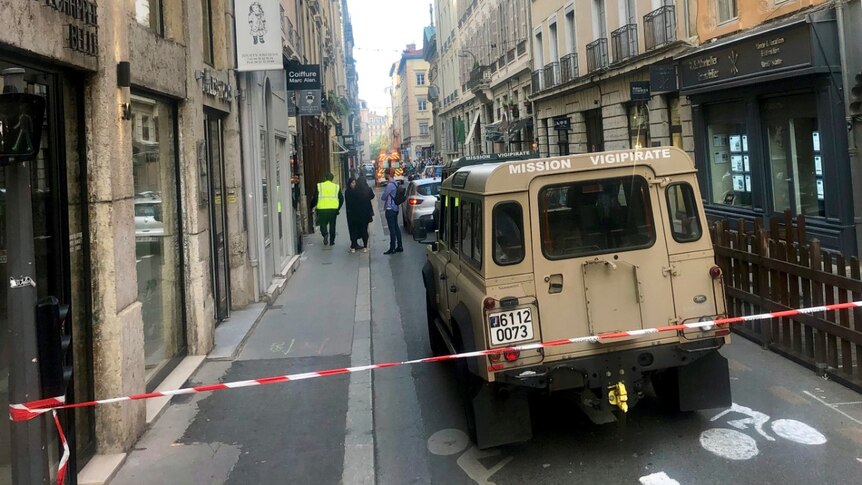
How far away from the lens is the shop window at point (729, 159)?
1597 centimetres

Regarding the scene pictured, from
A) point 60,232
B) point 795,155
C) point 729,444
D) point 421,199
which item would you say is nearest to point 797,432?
point 729,444

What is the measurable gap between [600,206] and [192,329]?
4.69 metres

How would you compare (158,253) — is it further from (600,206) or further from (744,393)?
(744,393)

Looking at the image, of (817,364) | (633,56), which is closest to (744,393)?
(817,364)

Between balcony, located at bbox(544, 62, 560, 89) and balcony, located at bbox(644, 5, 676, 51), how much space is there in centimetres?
833

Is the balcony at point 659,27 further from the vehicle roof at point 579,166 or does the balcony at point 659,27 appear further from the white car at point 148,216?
the white car at point 148,216

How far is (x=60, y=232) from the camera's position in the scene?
15.2ft

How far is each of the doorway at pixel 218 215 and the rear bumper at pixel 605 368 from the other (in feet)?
18.0

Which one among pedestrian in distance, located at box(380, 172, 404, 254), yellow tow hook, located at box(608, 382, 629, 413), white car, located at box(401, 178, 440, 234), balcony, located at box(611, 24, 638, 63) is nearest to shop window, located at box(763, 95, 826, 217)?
balcony, located at box(611, 24, 638, 63)

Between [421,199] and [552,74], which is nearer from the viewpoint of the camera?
[421,199]

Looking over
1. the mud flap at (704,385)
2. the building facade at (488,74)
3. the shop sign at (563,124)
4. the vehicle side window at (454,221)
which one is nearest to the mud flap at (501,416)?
the mud flap at (704,385)

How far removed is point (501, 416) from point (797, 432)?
7.23ft

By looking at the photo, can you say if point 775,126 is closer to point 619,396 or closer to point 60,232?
point 619,396

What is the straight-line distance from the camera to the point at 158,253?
701cm
